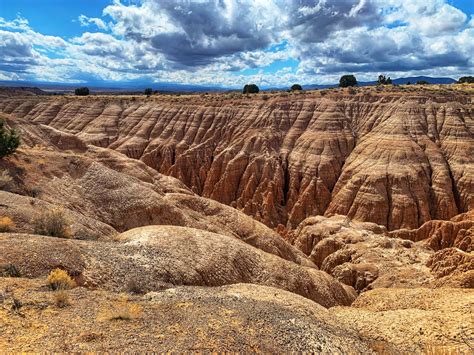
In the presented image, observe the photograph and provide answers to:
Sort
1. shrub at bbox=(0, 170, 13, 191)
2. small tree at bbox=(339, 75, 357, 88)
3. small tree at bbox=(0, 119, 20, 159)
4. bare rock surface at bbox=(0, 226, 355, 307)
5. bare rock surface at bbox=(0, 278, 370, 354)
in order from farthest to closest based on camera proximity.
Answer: small tree at bbox=(339, 75, 357, 88) < small tree at bbox=(0, 119, 20, 159) < shrub at bbox=(0, 170, 13, 191) < bare rock surface at bbox=(0, 226, 355, 307) < bare rock surface at bbox=(0, 278, 370, 354)

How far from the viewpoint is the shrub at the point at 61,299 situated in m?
10.4

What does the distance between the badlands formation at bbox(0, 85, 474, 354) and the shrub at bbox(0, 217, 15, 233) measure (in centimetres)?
15

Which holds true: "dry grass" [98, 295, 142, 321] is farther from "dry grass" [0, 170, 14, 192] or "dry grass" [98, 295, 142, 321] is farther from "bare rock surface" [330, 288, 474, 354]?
"dry grass" [0, 170, 14, 192]

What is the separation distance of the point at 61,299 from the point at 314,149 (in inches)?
1847

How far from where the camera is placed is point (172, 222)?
2361cm

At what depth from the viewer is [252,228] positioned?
2739 centimetres

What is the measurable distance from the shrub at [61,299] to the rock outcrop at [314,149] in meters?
38.6

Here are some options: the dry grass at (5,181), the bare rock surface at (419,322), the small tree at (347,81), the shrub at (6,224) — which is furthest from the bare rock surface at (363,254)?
the small tree at (347,81)

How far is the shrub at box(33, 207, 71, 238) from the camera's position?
49.9 ft

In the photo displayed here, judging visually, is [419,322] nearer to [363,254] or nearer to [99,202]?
[363,254]

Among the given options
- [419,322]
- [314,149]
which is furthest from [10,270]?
[314,149]

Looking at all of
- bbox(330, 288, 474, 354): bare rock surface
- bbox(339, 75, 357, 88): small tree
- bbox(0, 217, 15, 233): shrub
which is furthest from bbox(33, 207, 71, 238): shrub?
bbox(339, 75, 357, 88): small tree

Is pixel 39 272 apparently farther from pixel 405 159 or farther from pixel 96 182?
pixel 405 159

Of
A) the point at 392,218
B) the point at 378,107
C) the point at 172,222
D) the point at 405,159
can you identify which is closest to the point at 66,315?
the point at 172,222
